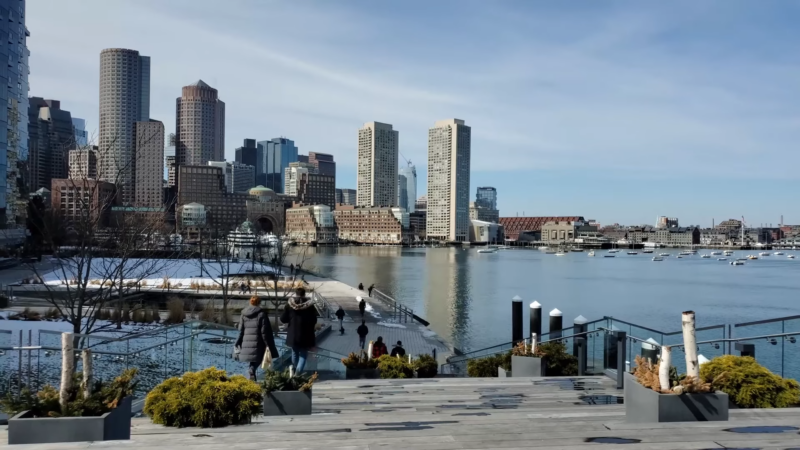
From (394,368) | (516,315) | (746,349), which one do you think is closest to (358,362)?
(394,368)

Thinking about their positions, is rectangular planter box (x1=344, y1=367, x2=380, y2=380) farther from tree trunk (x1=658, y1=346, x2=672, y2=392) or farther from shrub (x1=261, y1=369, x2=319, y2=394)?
tree trunk (x1=658, y1=346, x2=672, y2=392)

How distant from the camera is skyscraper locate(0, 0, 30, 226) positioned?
60.5 meters

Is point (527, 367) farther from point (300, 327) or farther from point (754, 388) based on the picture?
point (754, 388)

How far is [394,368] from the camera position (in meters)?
14.6

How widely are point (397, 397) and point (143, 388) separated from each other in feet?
12.9

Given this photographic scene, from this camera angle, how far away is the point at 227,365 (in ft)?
36.9

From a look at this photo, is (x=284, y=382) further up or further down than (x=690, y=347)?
further down

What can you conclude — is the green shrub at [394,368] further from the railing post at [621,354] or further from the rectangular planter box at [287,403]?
the rectangular planter box at [287,403]

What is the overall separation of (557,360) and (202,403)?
30.0ft

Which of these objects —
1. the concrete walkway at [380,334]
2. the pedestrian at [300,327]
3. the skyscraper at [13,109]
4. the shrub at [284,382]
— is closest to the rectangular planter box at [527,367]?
the pedestrian at [300,327]

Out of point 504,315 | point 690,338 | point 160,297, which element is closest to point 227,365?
point 690,338

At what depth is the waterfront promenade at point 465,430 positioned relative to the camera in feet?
18.6

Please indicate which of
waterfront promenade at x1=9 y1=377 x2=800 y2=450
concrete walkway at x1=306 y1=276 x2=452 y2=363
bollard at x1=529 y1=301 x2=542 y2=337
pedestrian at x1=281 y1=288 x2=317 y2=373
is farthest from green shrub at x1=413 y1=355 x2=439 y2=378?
bollard at x1=529 y1=301 x2=542 y2=337

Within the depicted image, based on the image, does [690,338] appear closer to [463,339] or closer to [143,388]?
[143,388]
